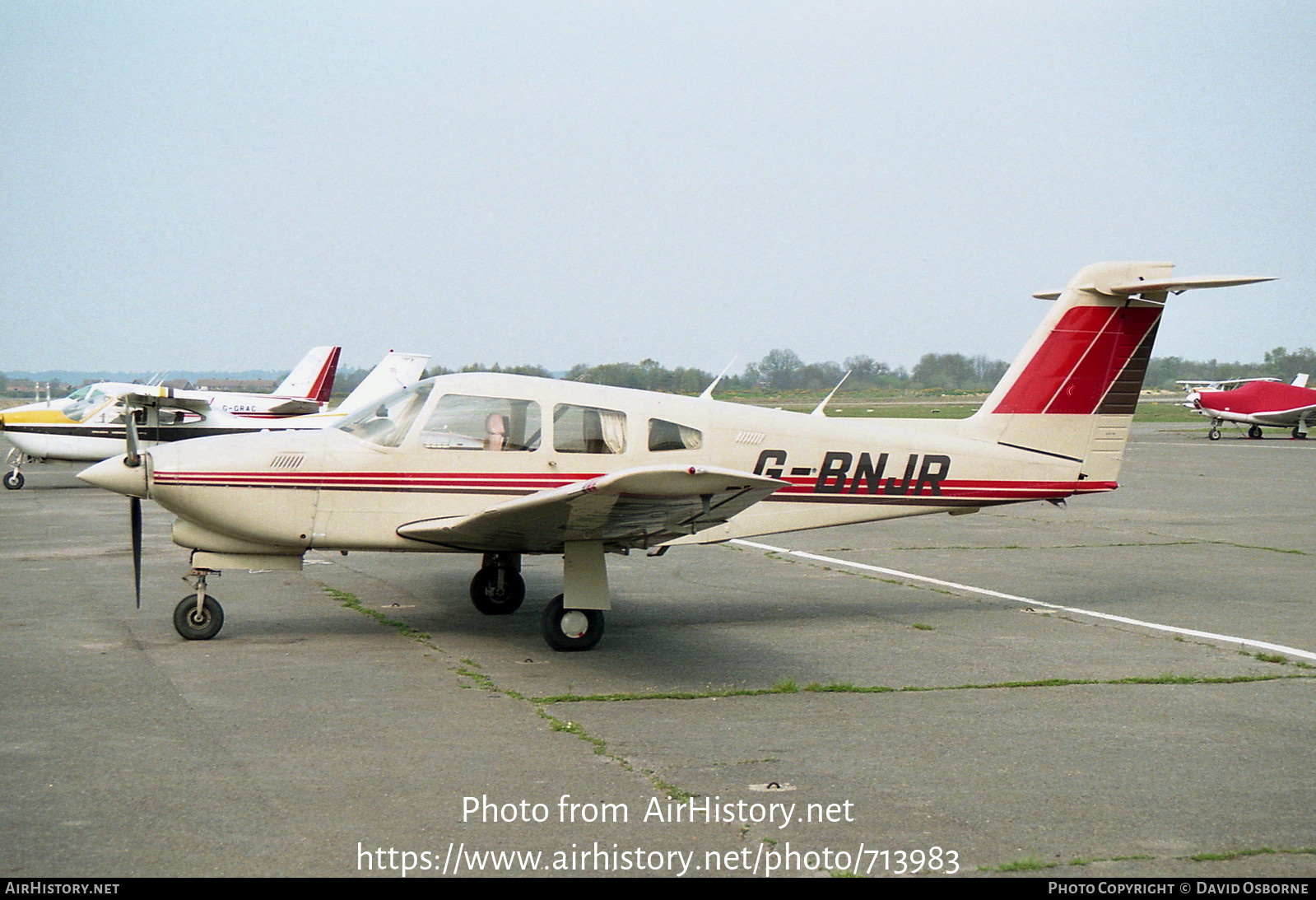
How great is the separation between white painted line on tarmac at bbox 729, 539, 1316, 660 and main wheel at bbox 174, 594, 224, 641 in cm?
704

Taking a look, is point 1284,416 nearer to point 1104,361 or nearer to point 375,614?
point 1104,361

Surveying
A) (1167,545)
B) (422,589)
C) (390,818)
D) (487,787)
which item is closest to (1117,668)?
(487,787)

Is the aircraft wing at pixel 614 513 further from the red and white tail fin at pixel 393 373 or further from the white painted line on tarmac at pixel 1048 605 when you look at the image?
the red and white tail fin at pixel 393 373

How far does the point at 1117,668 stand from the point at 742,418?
350cm

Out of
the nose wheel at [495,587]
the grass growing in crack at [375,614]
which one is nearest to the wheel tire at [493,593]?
the nose wheel at [495,587]

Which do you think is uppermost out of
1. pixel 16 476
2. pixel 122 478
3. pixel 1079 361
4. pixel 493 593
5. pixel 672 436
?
pixel 1079 361

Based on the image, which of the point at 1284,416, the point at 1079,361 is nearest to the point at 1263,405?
the point at 1284,416

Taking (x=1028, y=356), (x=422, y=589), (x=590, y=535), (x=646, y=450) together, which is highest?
(x=1028, y=356)

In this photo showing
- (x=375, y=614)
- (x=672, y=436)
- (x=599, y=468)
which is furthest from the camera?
(x=375, y=614)

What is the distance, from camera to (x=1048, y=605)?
10.5m

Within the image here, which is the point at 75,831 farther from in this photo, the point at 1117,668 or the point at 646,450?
the point at 1117,668

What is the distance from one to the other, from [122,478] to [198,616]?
4.01 feet

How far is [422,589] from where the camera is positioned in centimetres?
1109

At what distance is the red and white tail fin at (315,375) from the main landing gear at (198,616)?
27.1 metres
